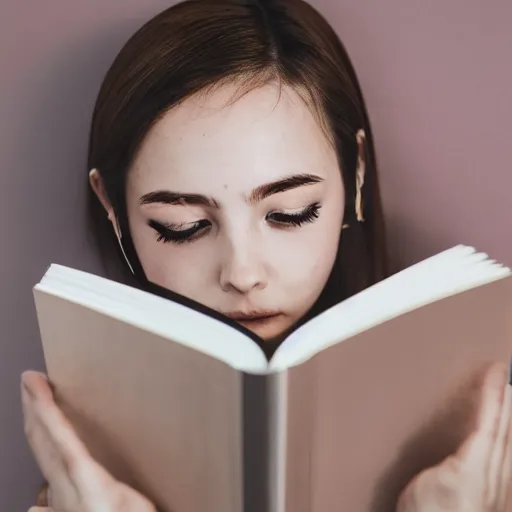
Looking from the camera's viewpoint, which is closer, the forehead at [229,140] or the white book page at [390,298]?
the white book page at [390,298]

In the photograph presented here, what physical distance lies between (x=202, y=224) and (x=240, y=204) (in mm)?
51

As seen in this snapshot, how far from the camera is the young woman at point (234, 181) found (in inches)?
29.0

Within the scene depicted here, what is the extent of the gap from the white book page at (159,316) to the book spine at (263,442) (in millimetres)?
19

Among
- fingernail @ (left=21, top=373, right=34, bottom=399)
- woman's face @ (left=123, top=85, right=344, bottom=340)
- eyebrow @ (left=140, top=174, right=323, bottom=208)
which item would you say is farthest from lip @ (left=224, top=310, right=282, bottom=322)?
fingernail @ (left=21, top=373, right=34, bottom=399)

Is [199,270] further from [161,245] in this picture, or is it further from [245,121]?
[245,121]

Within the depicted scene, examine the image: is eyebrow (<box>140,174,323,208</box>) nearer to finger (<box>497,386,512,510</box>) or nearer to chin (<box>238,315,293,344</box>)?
chin (<box>238,315,293,344</box>)

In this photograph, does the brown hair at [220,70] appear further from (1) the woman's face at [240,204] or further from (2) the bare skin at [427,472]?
(2) the bare skin at [427,472]

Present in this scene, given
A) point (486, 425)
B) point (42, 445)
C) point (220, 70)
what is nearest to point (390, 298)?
point (486, 425)

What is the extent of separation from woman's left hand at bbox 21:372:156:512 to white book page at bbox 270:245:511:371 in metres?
0.25

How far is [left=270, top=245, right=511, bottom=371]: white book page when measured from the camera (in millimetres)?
628

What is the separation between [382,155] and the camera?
0.96 metres

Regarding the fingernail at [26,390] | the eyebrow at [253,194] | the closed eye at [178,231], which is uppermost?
the eyebrow at [253,194]

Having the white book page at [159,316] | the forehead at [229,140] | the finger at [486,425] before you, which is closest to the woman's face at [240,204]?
the forehead at [229,140]

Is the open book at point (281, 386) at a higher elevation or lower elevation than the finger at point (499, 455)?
higher
